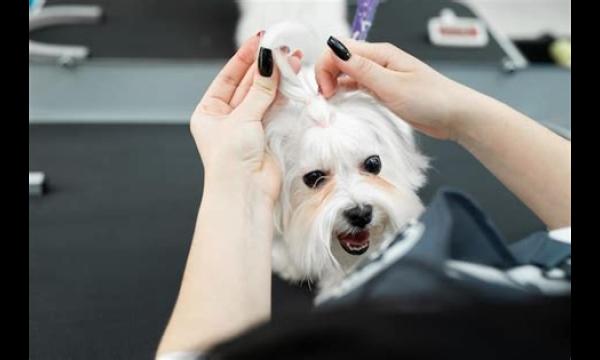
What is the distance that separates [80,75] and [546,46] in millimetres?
1684

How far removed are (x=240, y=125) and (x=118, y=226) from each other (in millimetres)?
651

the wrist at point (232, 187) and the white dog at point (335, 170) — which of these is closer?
the wrist at point (232, 187)

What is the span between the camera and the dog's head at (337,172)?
807mm

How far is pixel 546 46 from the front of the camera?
6.86 ft

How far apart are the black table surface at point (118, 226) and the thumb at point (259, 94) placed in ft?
0.91

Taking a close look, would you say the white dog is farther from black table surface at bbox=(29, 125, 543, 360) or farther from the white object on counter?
the white object on counter

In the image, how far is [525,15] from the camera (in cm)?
315

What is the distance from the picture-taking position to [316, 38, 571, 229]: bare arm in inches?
29.4

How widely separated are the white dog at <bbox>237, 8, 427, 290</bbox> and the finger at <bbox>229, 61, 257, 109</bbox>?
5 centimetres

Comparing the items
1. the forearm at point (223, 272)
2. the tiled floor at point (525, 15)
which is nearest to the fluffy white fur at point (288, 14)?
the forearm at point (223, 272)

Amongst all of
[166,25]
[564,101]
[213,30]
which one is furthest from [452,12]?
[166,25]

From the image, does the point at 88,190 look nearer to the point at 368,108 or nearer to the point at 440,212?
the point at 368,108

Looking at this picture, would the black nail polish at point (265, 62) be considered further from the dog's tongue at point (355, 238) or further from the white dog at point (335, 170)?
the dog's tongue at point (355, 238)

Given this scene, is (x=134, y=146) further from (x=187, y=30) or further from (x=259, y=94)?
A: (x=259, y=94)
